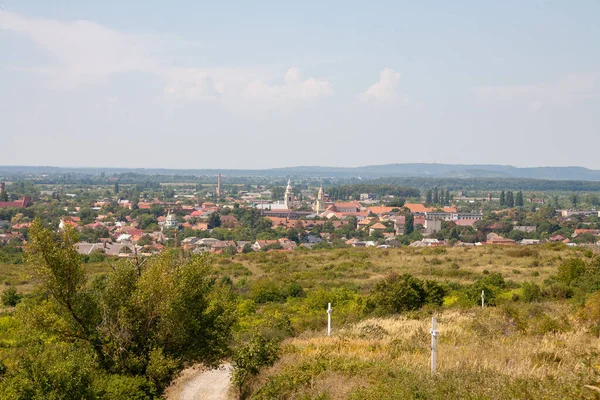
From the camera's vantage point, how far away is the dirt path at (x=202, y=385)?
1063 centimetres

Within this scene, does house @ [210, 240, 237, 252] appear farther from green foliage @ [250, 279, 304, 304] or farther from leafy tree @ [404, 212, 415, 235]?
green foliage @ [250, 279, 304, 304]

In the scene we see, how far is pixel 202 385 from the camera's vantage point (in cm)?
1121

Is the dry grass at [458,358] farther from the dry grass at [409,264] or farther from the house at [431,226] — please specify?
the house at [431,226]

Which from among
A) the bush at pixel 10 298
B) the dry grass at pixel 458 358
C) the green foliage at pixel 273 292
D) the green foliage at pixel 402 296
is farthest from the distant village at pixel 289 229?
the dry grass at pixel 458 358

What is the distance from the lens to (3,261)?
42875 millimetres

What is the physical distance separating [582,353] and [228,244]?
58882 millimetres

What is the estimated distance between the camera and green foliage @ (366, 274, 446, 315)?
17844 millimetres

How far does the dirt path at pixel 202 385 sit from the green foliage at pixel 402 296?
22.2ft

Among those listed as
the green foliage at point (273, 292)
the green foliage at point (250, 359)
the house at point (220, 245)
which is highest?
the green foliage at point (250, 359)

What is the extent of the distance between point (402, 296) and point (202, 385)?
8.11 meters

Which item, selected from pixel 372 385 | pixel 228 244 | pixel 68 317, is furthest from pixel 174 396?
pixel 228 244

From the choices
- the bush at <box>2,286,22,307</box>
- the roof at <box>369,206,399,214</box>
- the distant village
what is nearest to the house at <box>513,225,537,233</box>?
the distant village

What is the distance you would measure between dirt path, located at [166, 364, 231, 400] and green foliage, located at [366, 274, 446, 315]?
22.2 feet

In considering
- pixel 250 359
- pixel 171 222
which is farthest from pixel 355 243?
pixel 250 359
